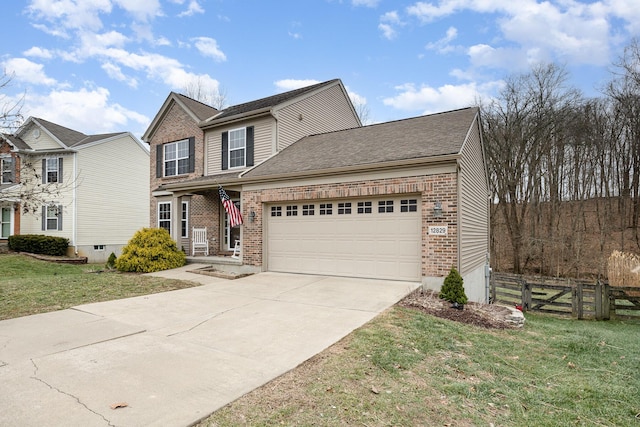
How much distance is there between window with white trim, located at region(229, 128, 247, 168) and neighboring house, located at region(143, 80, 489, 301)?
4 cm

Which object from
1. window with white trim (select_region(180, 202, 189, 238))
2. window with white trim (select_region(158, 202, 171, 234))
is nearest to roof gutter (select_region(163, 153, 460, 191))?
window with white trim (select_region(180, 202, 189, 238))

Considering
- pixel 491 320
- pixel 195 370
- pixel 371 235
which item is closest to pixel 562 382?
pixel 491 320

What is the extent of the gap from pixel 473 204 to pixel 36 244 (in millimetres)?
20478

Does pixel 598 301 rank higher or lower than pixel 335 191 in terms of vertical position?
lower

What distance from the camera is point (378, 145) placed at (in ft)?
35.8

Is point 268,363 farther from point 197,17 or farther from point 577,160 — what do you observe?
point 577,160

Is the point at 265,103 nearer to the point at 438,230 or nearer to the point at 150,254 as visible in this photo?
the point at 150,254

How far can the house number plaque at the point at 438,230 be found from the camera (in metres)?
8.39

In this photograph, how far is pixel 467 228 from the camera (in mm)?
10125

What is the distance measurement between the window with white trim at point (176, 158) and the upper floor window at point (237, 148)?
7.51 feet

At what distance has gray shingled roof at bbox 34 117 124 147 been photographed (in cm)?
1998

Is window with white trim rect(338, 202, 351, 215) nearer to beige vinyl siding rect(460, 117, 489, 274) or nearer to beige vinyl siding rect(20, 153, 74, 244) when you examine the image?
beige vinyl siding rect(460, 117, 489, 274)

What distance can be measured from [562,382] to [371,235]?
5.72 meters

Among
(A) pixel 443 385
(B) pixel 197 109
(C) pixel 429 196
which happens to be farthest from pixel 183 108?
(A) pixel 443 385
